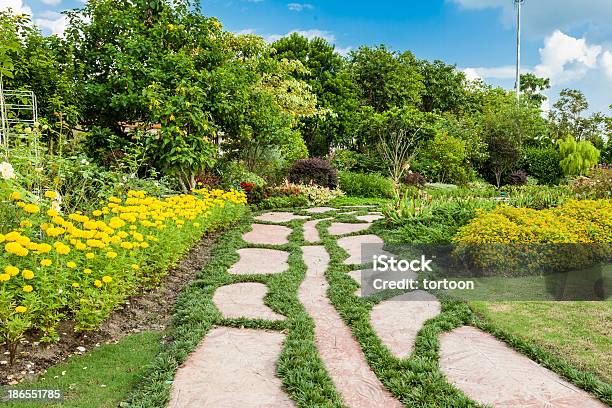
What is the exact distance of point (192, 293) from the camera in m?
3.94

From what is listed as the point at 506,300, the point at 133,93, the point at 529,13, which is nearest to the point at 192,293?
the point at 506,300

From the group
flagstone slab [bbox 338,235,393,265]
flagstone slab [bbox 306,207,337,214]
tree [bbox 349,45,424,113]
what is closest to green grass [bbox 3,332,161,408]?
flagstone slab [bbox 338,235,393,265]

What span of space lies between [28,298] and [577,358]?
3188 mm

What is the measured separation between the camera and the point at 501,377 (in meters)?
2.52

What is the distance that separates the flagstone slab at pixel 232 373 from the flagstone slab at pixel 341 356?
0.30m

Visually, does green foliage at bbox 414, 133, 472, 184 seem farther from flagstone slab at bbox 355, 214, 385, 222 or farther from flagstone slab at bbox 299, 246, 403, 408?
flagstone slab at bbox 299, 246, 403, 408

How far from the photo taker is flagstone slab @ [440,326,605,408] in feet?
7.50

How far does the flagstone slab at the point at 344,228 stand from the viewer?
6751 millimetres

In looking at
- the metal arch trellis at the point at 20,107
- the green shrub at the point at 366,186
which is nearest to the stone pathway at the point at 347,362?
the metal arch trellis at the point at 20,107

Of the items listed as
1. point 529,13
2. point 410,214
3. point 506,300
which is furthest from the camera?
point 529,13

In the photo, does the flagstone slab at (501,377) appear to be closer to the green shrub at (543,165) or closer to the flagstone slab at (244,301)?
the flagstone slab at (244,301)

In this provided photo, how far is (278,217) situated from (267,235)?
5.48ft

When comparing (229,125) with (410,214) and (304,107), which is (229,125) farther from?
(304,107)

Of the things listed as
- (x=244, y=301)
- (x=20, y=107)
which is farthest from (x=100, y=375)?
(x=20, y=107)
